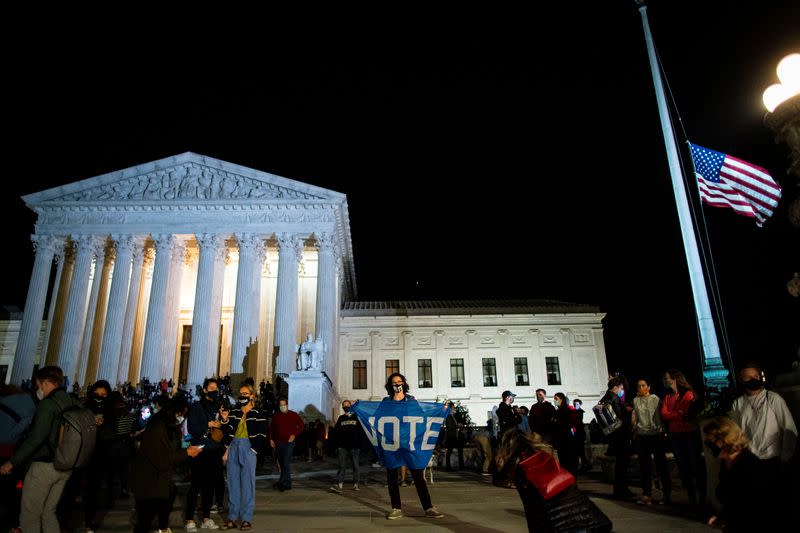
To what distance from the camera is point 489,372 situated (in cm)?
3966

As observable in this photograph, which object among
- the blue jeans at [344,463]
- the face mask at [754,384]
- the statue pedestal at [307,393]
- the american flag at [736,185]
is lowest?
the blue jeans at [344,463]

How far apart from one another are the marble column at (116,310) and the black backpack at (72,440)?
26048mm

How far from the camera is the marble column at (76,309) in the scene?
2908 centimetres

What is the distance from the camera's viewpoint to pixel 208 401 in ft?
26.7

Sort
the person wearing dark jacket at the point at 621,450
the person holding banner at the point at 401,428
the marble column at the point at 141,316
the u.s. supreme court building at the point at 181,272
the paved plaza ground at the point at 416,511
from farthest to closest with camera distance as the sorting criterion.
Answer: the marble column at the point at 141,316, the u.s. supreme court building at the point at 181,272, the person wearing dark jacket at the point at 621,450, the person holding banner at the point at 401,428, the paved plaza ground at the point at 416,511

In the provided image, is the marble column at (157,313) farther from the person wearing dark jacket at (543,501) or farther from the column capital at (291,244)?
the person wearing dark jacket at (543,501)

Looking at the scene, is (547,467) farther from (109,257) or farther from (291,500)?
(109,257)

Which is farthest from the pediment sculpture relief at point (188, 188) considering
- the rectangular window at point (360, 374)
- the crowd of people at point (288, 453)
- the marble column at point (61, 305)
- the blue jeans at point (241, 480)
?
the blue jeans at point (241, 480)

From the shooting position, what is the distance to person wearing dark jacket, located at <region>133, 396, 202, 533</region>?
5781 millimetres

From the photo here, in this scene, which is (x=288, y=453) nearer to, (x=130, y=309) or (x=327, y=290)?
(x=327, y=290)

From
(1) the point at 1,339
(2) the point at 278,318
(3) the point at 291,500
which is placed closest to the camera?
(3) the point at 291,500

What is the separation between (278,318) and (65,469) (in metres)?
24.6

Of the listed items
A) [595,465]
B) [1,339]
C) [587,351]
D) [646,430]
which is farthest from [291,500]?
[1,339]

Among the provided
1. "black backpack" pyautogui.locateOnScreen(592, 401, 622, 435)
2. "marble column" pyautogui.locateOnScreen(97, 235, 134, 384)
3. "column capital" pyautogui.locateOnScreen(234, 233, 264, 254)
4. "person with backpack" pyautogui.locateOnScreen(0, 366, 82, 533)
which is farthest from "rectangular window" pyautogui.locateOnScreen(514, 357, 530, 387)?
"person with backpack" pyautogui.locateOnScreen(0, 366, 82, 533)
